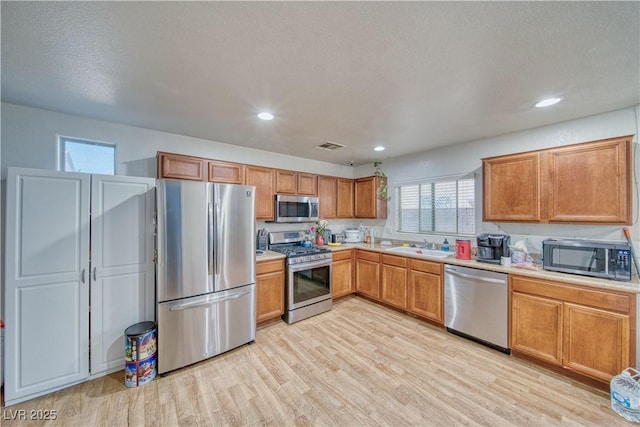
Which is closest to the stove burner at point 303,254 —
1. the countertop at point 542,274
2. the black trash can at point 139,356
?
the countertop at point 542,274

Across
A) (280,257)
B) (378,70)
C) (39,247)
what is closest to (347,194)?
(280,257)

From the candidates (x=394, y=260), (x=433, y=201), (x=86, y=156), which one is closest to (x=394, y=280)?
(x=394, y=260)

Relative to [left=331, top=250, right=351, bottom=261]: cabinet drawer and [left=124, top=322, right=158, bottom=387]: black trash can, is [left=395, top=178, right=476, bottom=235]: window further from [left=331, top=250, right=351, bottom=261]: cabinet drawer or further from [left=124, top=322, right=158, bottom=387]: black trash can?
[left=124, top=322, right=158, bottom=387]: black trash can

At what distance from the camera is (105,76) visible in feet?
5.77

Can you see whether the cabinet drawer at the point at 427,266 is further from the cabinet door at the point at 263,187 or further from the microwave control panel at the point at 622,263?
the cabinet door at the point at 263,187

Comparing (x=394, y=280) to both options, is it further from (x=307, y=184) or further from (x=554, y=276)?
(x=307, y=184)

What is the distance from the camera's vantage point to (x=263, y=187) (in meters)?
3.60

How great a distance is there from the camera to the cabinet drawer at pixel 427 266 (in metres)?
3.10

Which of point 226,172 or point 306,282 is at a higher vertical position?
point 226,172

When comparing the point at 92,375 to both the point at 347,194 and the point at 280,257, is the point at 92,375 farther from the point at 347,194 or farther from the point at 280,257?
the point at 347,194

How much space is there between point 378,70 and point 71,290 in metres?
3.15

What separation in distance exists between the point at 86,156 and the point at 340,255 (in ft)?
11.7

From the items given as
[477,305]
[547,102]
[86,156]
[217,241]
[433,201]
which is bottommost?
[477,305]

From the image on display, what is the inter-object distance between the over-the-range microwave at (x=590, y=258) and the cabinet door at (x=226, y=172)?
371 cm
